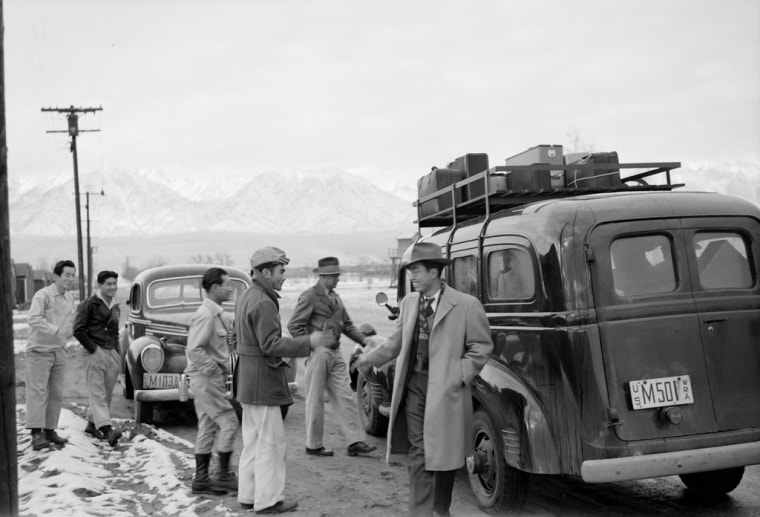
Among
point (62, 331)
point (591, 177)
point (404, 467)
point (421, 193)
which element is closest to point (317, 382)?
point (404, 467)

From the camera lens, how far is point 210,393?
19.9 feet

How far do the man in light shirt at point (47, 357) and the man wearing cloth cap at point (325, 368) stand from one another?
267 centimetres

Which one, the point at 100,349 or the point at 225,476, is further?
the point at 100,349

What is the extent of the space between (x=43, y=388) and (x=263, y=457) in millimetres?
3463

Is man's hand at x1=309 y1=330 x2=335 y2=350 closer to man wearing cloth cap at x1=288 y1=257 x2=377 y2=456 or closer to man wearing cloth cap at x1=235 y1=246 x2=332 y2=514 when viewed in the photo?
man wearing cloth cap at x1=235 y1=246 x2=332 y2=514

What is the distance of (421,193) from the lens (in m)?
7.80

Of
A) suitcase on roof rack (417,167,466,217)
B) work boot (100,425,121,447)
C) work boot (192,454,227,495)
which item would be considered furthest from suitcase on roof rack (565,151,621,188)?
work boot (100,425,121,447)

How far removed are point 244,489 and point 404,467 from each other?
1.79 meters

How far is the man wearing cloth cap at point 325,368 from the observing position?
7262mm

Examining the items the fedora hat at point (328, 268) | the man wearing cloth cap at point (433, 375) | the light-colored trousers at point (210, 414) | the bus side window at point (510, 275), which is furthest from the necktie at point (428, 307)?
the fedora hat at point (328, 268)

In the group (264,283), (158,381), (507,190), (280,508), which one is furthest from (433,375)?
(158,381)

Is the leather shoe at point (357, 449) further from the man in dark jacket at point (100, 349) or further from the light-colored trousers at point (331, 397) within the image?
the man in dark jacket at point (100, 349)

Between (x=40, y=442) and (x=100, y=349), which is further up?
(x=100, y=349)

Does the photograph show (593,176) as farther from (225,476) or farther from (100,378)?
(100,378)
